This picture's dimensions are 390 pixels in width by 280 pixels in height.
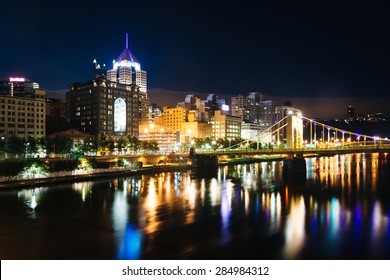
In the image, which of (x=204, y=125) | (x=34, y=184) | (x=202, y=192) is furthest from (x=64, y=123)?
(x=202, y=192)

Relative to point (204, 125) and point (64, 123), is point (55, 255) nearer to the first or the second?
point (64, 123)

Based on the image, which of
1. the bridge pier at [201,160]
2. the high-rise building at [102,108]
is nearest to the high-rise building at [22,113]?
the high-rise building at [102,108]

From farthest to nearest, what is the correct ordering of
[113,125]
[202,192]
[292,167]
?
[113,125] → [292,167] → [202,192]

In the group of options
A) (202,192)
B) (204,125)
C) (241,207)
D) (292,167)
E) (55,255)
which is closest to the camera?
(55,255)

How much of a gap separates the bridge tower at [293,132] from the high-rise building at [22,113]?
46214 mm

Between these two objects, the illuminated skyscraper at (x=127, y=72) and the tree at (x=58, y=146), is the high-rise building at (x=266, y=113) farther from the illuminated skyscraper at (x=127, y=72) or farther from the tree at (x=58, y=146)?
the tree at (x=58, y=146)

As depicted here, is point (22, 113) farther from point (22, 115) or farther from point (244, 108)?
point (244, 108)

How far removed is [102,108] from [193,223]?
76330 mm

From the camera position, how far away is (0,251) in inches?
555

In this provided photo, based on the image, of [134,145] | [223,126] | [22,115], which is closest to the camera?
[22,115]

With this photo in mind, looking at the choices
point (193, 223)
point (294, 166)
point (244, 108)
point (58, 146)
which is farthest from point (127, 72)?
point (193, 223)

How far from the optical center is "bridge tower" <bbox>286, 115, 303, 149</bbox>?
60737 millimetres

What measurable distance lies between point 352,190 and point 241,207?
13970mm

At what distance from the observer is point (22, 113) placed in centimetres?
6556
